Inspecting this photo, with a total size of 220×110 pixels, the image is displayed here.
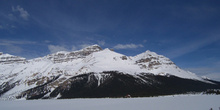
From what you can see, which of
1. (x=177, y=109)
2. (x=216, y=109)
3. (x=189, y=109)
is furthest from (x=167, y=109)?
(x=216, y=109)

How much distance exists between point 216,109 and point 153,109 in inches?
315

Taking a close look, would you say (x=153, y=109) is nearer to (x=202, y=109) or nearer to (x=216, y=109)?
(x=202, y=109)

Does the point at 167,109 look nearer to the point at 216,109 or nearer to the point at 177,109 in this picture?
the point at 177,109

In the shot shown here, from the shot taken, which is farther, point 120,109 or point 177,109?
point 120,109

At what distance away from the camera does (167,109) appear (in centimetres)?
1969

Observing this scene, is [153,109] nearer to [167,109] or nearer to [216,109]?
[167,109]

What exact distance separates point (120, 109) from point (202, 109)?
11.1 m

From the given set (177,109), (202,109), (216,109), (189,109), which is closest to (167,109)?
(177,109)

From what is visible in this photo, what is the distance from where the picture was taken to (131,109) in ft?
70.0

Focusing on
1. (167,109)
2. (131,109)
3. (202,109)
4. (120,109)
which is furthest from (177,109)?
(120,109)

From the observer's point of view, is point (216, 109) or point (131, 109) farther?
point (131, 109)

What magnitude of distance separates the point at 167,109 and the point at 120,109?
679 centimetres

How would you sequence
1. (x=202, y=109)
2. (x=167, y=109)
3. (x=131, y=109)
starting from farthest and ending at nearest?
(x=131, y=109), (x=167, y=109), (x=202, y=109)

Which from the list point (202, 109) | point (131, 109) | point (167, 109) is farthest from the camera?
point (131, 109)
